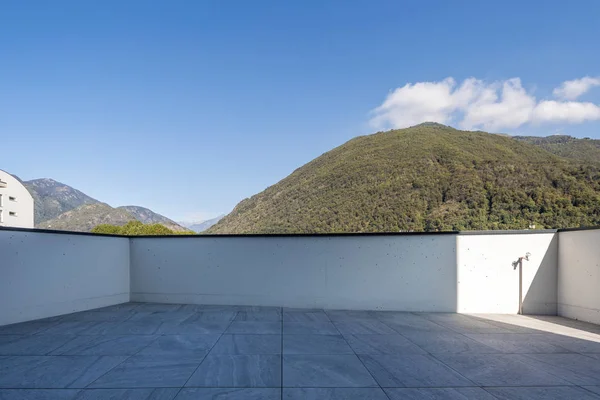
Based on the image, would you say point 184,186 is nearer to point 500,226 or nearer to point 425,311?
point 500,226

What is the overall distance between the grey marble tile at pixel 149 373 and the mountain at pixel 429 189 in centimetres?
1577

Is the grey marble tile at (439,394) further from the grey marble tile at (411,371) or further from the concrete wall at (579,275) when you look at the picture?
the concrete wall at (579,275)

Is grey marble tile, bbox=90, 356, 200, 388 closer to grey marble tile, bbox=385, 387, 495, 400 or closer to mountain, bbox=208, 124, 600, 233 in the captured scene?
grey marble tile, bbox=385, 387, 495, 400

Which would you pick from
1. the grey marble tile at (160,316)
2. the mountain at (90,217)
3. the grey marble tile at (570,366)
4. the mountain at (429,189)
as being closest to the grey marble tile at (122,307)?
the grey marble tile at (160,316)

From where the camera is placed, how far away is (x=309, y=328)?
4133mm

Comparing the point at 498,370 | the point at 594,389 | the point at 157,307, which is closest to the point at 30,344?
the point at 157,307

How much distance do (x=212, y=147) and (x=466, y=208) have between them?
15242 millimetres

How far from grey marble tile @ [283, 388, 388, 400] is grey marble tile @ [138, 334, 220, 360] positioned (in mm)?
1122

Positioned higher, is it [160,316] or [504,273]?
[504,273]

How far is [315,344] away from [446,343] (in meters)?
1.41

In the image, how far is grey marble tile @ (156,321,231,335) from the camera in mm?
3871

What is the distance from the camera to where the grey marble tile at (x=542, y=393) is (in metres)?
2.22

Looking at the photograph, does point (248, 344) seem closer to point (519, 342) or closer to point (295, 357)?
point (295, 357)

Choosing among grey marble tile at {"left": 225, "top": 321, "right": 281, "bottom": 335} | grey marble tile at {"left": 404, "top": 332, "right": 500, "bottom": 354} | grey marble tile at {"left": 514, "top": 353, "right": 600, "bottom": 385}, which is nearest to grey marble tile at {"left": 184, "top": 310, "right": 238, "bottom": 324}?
grey marble tile at {"left": 225, "top": 321, "right": 281, "bottom": 335}
